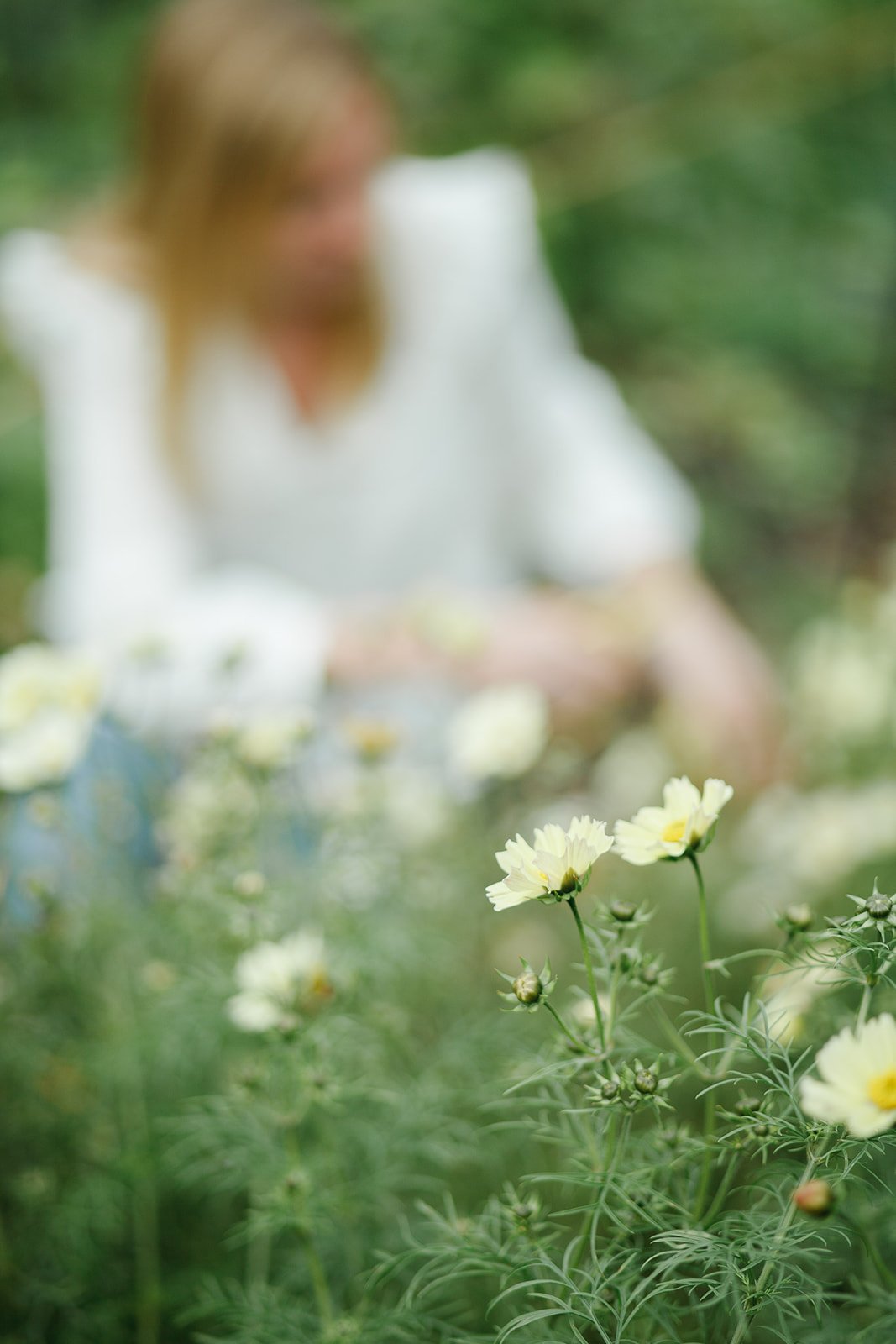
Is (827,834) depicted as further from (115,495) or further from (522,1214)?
(115,495)

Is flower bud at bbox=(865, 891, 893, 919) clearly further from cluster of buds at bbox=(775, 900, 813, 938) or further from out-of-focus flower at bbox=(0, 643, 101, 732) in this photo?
out-of-focus flower at bbox=(0, 643, 101, 732)

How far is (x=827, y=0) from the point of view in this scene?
2.26 metres

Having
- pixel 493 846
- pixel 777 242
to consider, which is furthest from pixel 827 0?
pixel 493 846

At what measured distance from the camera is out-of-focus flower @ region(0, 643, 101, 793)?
604mm

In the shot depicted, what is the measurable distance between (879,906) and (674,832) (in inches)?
3.0

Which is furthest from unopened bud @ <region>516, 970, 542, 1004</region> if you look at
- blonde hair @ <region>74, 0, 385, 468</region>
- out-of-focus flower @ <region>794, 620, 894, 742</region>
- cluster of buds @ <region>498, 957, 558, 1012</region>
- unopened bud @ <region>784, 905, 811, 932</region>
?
blonde hair @ <region>74, 0, 385, 468</region>

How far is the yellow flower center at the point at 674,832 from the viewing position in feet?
1.34

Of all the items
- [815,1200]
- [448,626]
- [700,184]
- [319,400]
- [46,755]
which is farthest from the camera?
[700,184]

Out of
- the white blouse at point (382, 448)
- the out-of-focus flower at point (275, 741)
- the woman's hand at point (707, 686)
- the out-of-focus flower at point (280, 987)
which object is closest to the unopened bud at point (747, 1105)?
the out-of-focus flower at point (280, 987)

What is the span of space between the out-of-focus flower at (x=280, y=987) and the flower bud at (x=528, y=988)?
15 cm

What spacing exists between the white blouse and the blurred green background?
2.32 feet

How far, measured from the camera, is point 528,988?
1.29 ft

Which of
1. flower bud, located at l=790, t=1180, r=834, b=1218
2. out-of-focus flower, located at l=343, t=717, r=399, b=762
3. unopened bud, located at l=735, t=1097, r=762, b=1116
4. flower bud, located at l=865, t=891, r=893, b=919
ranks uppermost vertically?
flower bud, located at l=865, t=891, r=893, b=919

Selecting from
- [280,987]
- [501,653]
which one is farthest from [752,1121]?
[501,653]
